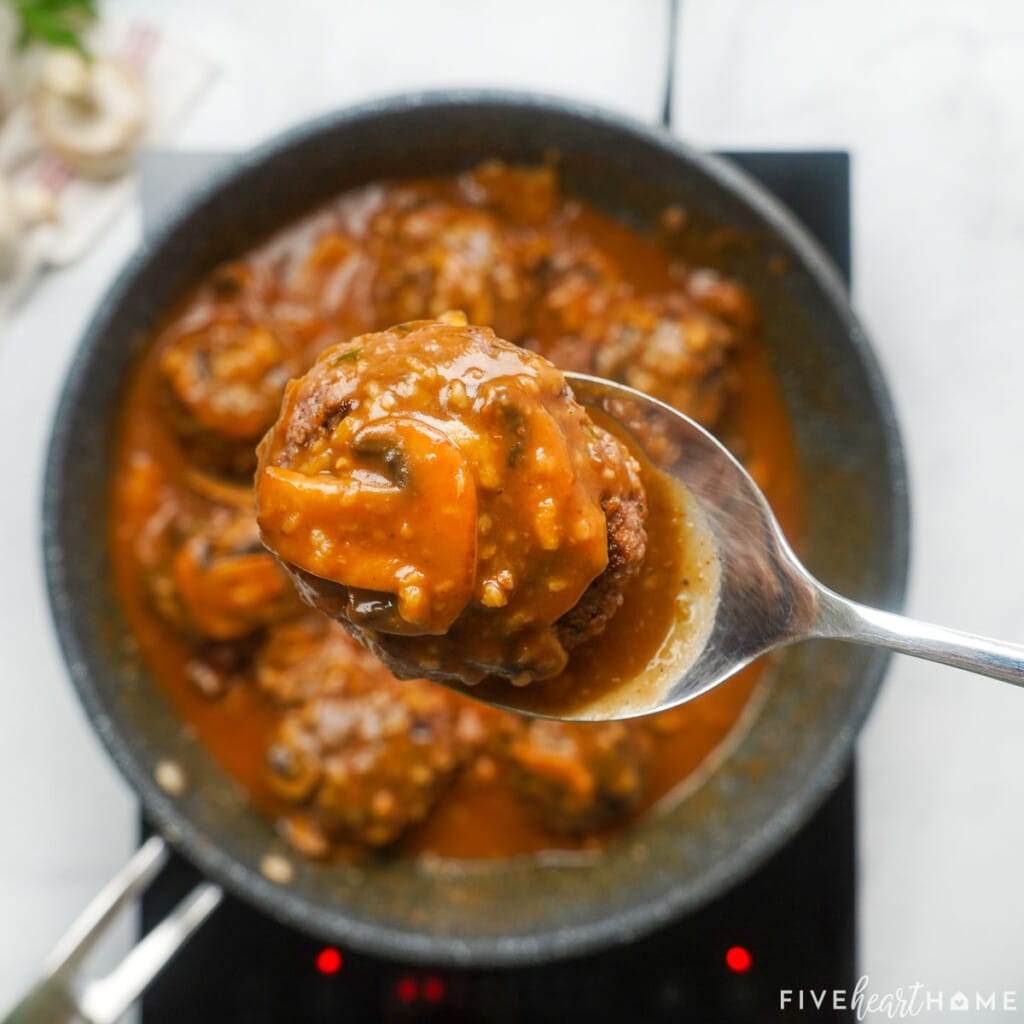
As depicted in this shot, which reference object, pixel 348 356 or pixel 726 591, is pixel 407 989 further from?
pixel 348 356

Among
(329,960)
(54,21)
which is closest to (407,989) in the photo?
(329,960)

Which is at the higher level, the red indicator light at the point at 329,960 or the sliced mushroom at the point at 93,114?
the sliced mushroom at the point at 93,114

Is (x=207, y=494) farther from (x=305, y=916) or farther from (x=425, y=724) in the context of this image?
(x=305, y=916)

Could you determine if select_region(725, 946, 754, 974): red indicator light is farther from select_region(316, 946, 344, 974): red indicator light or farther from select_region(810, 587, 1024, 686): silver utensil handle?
select_region(810, 587, 1024, 686): silver utensil handle

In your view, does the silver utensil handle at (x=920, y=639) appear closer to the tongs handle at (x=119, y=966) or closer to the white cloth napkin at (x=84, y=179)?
the tongs handle at (x=119, y=966)

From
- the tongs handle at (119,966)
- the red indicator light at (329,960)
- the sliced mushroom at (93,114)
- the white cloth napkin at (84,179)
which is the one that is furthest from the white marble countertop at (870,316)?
the red indicator light at (329,960)

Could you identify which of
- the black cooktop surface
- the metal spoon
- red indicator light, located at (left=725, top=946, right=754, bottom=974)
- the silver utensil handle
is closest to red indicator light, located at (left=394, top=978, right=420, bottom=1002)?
the black cooktop surface
